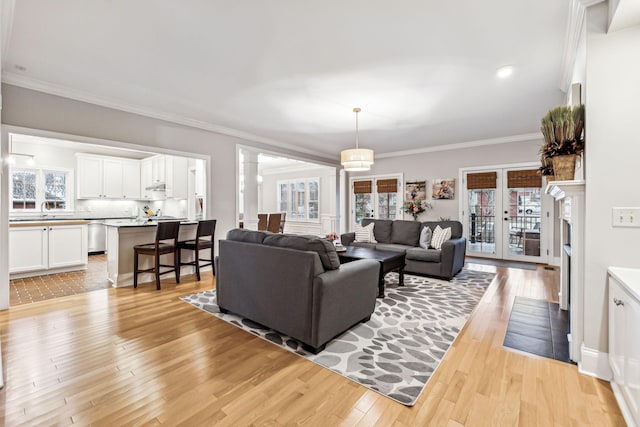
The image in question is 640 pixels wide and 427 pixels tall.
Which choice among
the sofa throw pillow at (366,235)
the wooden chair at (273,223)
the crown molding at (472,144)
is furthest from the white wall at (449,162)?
the wooden chair at (273,223)

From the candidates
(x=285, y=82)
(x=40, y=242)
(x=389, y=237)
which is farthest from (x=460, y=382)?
(x=40, y=242)

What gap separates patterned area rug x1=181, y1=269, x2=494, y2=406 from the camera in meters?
2.00

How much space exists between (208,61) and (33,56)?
5.59 feet

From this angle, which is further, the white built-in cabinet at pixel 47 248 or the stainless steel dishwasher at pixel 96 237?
the stainless steel dishwasher at pixel 96 237

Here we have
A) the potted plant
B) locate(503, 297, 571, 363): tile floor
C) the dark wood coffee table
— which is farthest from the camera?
the dark wood coffee table

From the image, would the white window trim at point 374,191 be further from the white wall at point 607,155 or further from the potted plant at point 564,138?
the white wall at point 607,155

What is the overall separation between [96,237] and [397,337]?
7670mm

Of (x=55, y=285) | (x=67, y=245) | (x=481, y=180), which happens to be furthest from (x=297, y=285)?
(x=481, y=180)

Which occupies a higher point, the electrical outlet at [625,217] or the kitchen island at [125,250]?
the electrical outlet at [625,217]

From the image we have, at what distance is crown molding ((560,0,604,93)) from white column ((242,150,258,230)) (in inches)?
192

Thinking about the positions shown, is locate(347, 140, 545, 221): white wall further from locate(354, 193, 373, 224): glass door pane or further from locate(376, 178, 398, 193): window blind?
locate(354, 193, 373, 224): glass door pane

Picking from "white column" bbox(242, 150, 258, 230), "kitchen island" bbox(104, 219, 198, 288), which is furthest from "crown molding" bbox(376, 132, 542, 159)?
"kitchen island" bbox(104, 219, 198, 288)

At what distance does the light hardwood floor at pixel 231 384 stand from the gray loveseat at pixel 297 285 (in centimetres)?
24

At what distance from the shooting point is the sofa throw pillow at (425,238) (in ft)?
16.5
